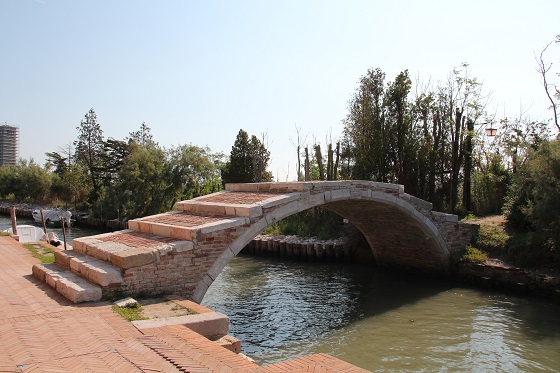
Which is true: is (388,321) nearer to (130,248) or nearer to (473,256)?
(473,256)

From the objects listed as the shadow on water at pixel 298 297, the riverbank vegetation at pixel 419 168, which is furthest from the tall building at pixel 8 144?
the shadow on water at pixel 298 297

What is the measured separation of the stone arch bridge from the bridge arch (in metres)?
0.02

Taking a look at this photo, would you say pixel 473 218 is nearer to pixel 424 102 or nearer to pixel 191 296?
pixel 424 102

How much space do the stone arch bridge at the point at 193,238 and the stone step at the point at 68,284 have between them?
0.05 feet

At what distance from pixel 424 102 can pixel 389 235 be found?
656 centimetres

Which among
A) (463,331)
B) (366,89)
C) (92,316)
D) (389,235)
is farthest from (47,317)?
(366,89)

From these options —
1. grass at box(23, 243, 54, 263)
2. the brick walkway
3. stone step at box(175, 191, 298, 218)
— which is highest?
stone step at box(175, 191, 298, 218)

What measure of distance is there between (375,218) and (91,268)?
31.6ft

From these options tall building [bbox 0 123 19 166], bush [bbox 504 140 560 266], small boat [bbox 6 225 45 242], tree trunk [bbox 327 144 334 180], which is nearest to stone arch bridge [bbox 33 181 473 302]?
bush [bbox 504 140 560 266]

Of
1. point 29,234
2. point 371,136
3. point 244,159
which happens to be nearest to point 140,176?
point 244,159

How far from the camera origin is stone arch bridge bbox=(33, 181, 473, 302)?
7281 mm

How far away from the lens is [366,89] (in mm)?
21109

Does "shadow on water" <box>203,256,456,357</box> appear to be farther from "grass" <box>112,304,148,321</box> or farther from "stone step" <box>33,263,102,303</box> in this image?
"stone step" <box>33,263,102,303</box>

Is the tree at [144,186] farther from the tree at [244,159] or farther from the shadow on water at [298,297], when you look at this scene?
the shadow on water at [298,297]
